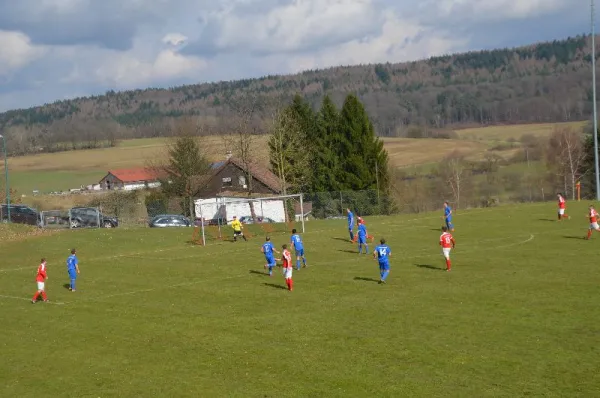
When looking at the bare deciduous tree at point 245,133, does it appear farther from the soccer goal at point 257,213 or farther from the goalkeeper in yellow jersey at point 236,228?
the goalkeeper in yellow jersey at point 236,228

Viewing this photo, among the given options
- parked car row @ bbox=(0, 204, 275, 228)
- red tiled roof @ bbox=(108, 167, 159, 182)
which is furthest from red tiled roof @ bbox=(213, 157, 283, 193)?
red tiled roof @ bbox=(108, 167, 159, 182)

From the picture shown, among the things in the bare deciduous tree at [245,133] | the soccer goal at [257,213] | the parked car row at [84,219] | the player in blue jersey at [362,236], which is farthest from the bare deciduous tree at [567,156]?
the player in blue jersey at [362,236]

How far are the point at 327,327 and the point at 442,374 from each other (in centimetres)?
598

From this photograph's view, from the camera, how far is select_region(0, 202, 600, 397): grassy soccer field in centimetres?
1814

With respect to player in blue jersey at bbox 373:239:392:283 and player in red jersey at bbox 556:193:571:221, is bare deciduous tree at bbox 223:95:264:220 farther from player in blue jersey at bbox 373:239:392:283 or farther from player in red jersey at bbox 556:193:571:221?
player in blue jersey at bbox 373:239:392:283

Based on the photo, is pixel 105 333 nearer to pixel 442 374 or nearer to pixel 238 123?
pixel 442 374

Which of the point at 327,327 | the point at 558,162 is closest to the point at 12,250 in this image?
the point at 327,327

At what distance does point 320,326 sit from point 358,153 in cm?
5566

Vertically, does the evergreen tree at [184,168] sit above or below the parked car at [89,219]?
above

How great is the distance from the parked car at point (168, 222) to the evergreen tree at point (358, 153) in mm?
20219

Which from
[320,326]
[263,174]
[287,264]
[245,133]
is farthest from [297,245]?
[263,174]

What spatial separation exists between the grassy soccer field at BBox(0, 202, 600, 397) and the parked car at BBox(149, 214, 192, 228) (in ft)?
66.7

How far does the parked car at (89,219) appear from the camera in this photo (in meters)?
63.7

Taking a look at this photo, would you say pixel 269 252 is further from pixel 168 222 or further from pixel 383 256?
pixel 168 222
